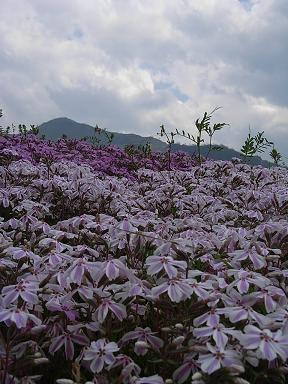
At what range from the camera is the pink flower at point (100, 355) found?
2.54 m

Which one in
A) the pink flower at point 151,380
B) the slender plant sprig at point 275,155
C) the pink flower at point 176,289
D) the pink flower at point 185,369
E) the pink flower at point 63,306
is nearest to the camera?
the pink flower at point 151,380

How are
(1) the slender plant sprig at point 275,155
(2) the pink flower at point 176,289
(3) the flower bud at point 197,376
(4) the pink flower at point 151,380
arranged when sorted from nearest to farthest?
(3) the flower bud at point 197,376, (4) the pink flower at point 151,380, (2) the pink flower at point 176,289, (1) the slender plant sprig at point 275,155

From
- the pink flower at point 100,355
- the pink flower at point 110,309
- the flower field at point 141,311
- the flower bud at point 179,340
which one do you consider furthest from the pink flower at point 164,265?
the pink flower at point 100,355

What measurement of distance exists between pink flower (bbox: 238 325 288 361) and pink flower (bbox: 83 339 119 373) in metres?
0.63

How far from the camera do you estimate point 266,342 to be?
2.39 m

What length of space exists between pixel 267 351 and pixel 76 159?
28.7ft

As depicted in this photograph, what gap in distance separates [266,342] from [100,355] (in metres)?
0.81

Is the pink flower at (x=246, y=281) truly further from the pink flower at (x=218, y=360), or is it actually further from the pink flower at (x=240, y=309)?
the pink flower at (x=218, y=360)

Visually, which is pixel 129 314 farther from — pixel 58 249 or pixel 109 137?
pixel 109 137

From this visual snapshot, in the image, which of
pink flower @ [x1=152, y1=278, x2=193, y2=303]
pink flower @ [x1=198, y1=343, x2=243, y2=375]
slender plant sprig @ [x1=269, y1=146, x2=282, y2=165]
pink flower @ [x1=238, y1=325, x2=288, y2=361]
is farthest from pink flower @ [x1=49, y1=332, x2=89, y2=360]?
slender plant sprig @ [x1=269, y1=146, x2=282, y2=165]

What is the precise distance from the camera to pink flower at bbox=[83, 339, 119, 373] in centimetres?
→ 254

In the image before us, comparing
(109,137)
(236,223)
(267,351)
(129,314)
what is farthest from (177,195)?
(109,137)

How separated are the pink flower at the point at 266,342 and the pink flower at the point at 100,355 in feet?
2.07

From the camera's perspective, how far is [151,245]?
12.1ft
